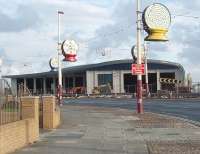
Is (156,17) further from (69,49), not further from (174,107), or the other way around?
(69,49)

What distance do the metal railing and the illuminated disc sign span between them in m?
16.4

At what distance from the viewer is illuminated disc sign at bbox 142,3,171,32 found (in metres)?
34.0

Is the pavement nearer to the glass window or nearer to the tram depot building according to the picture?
the tram depot building

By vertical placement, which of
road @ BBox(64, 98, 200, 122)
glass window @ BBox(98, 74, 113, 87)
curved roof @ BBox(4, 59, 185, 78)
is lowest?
road @ BBox(64, 98, 200, 122)

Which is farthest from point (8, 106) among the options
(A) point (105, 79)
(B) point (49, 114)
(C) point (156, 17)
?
(A) point (105, 79)

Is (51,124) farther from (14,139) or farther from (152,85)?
(152,85)

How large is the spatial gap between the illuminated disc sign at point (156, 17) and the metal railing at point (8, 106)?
1638 cm

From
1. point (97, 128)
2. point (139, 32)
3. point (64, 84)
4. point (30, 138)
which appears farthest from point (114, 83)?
point (30, 138)

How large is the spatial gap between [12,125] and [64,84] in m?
101

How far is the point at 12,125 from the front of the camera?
1603 centimetres

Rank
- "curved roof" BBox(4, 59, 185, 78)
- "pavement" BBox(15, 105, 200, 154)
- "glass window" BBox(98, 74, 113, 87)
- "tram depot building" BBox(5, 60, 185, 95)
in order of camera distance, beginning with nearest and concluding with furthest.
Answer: "pavement" BBox(15, 105, 200, 154) < "curved roof" BBox(4, 59, 185, 78) < "tram depot building" BBox(5, 60, 185, 95) < "glass window" BBox(98, 74, 113, 87)

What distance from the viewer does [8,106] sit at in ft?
55.6

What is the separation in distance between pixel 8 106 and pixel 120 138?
4288mm

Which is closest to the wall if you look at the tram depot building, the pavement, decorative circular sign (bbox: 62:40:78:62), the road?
the pavement
